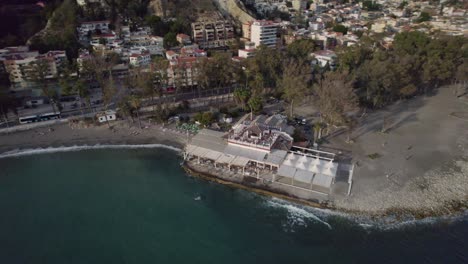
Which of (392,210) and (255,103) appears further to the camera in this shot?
(255,103)

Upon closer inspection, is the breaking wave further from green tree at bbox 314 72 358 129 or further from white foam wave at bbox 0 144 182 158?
white foam wave at bbox 0 144 182 158

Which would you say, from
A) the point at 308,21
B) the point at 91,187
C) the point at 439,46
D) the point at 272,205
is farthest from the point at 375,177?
the point at 308,21

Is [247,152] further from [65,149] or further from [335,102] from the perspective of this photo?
[65,149]

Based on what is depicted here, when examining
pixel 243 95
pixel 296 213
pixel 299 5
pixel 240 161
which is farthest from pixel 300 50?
pixel 299 5

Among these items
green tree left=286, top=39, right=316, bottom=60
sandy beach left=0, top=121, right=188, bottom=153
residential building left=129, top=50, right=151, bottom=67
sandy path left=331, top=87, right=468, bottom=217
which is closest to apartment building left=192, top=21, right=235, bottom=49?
residential building left=129, top=50, right=151, bottom=67

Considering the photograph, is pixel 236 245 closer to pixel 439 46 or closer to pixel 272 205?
pixel 272 205
